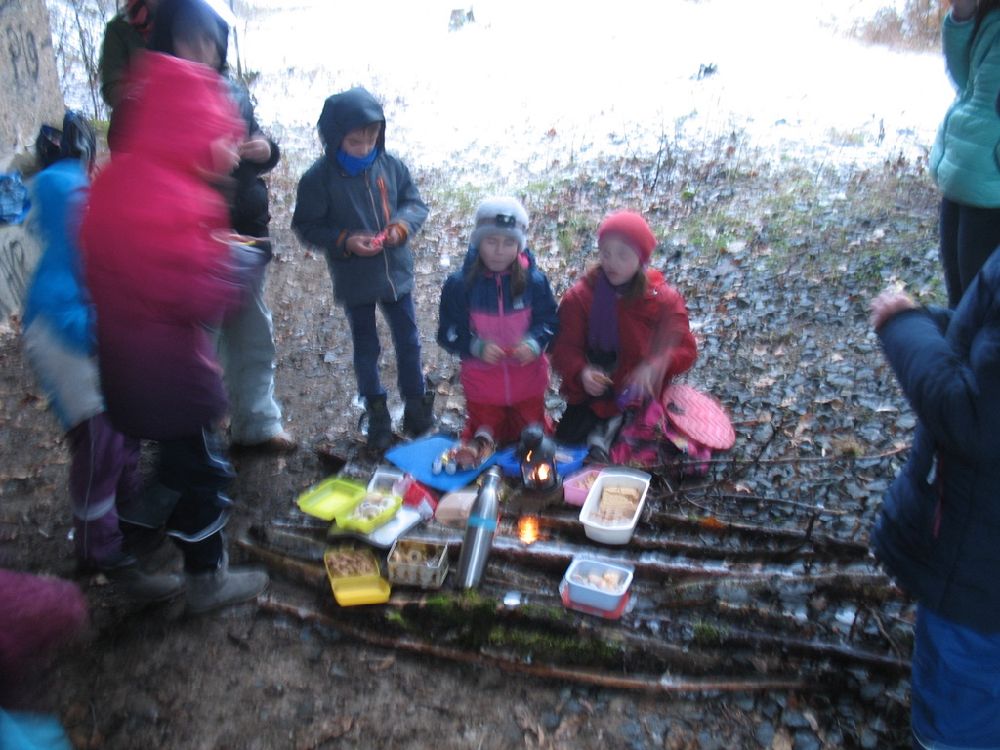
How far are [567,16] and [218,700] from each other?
18050mm

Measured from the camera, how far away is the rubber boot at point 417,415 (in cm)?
499

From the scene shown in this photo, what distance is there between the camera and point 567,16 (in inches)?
698

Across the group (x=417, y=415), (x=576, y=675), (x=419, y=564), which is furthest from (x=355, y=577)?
(x=417, y=415)

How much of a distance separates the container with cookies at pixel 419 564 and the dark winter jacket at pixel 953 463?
1.98 m

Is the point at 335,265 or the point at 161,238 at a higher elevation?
the point at 161,238

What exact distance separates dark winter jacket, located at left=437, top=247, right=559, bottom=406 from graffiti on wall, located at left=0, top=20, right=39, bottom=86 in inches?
177

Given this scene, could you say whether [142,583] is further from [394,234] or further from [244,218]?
[394,234]

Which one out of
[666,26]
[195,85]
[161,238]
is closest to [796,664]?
[161,238]

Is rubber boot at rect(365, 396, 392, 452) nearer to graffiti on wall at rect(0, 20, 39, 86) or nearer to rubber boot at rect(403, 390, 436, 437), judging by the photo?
rubber boot at rect(403, 390, 436, 437)

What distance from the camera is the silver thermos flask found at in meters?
3.52

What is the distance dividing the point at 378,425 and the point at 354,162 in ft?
5.57

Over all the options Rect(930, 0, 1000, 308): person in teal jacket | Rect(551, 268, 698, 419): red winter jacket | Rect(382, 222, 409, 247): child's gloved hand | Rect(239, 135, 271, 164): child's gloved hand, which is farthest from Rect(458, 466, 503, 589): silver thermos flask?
Rect(930, 0, 1000, 308): person in teal jacket

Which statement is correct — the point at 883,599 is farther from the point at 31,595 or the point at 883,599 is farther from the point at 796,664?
the point at 31,595

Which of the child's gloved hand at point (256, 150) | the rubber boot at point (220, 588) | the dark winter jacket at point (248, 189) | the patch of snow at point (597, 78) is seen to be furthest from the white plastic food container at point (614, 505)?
the patch of snow at point (597, 78)
